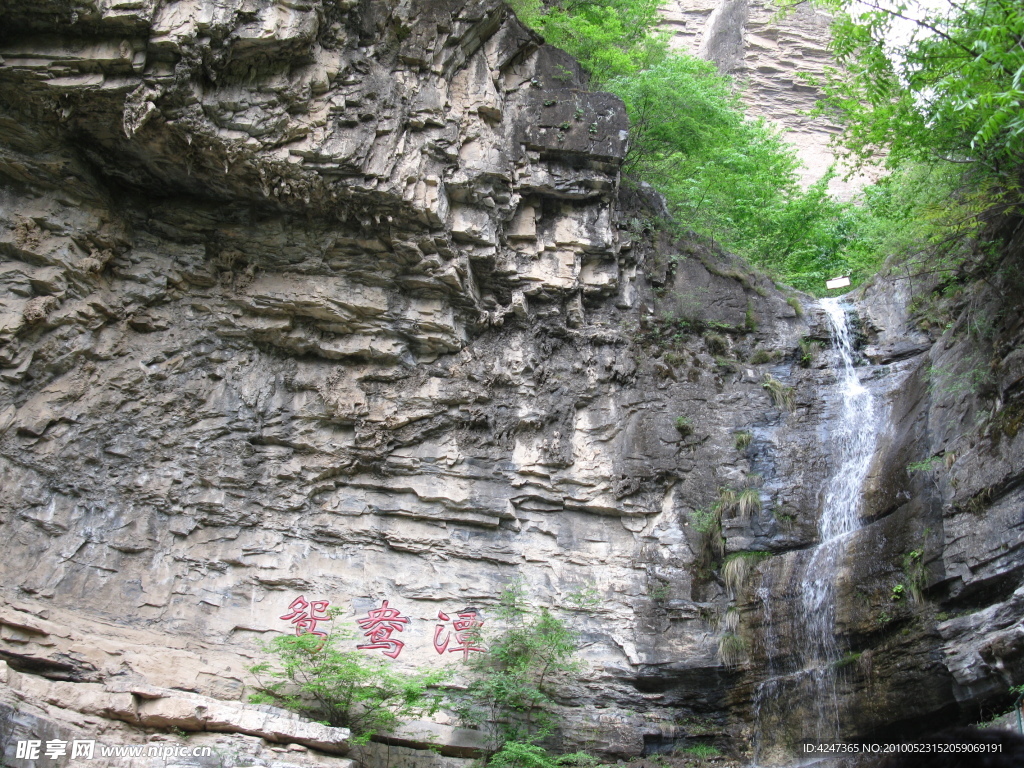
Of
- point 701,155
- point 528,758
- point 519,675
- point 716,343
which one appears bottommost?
point 528,758

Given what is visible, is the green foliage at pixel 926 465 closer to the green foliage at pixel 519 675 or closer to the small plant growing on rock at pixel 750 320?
the small plant growing on rock at pixel 750 320

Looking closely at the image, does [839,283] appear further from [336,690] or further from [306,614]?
[336,690]

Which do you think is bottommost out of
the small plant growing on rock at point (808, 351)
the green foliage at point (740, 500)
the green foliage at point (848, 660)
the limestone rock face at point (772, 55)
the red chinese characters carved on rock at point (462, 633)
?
the green foliage at point (848, 660)

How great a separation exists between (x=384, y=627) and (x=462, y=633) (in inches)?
42.8

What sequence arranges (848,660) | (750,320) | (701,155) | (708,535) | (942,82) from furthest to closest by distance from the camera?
(701,155)
(750,320)
(708,535)
(848,660)
(942,82)

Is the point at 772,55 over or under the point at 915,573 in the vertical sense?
over

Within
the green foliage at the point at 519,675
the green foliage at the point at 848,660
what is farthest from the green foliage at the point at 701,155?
the green foliage at the point at 848,660

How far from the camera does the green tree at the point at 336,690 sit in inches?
347

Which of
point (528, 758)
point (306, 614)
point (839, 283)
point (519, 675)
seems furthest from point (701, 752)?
→ point (839, 283)

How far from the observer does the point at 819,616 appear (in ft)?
30.5

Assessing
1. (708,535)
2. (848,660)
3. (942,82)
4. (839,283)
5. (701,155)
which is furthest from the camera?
(701,155)

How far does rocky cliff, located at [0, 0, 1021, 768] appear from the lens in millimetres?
9289

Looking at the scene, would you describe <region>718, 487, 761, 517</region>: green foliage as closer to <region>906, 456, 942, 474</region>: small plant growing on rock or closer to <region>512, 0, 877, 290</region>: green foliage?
Result: <region>906, 456, 942, 474</region>: small plant growing on rock

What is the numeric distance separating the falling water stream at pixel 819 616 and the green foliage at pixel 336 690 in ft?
13.8
